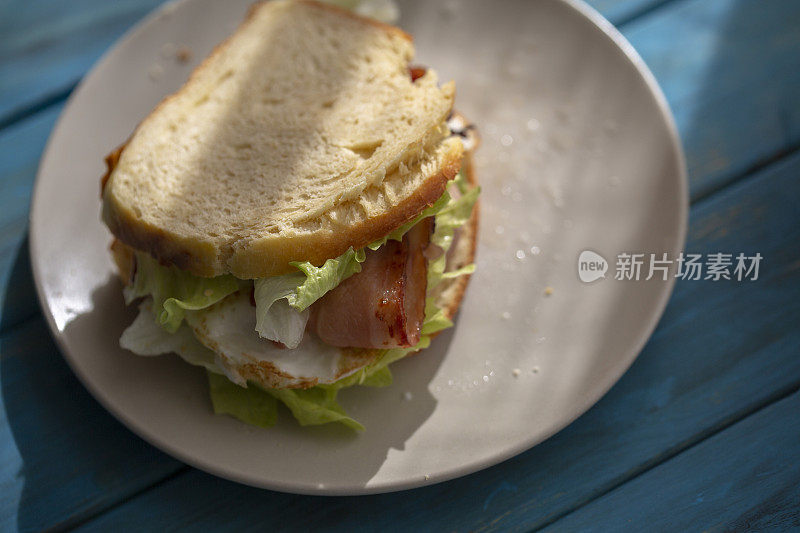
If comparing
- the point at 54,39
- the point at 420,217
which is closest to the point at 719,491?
the point at 420,217

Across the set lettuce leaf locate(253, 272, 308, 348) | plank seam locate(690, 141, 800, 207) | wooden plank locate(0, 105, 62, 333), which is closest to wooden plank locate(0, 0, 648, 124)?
wooden plank locate(0, 105, 62, 333)

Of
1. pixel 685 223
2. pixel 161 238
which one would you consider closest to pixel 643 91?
pixel 685 223

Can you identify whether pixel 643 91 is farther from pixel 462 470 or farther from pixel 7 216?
pixel 7 216

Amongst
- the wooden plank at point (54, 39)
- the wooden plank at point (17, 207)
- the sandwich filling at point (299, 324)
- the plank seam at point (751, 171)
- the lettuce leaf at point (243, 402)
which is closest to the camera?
the sandwich filling at point (299, 324)

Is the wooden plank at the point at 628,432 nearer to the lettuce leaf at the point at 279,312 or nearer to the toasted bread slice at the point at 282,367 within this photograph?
the toasted bread slice at the point at 282,367

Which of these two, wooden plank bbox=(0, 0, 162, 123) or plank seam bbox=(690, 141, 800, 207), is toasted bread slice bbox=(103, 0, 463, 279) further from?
plank seam bbox=(690, 141, 800, 207)

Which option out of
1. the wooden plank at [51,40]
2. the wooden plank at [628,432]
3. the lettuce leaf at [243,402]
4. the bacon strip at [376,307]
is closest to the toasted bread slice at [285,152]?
the bacon strip at [376,307]

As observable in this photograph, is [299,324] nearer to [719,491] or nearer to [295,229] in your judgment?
[295,229]
